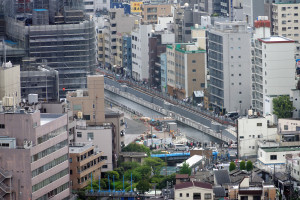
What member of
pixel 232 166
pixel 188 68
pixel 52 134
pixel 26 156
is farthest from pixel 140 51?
pixel 26 156

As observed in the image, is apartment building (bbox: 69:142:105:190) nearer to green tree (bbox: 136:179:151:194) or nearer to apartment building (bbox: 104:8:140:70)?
green tree (bbox: 136:179:151:194)

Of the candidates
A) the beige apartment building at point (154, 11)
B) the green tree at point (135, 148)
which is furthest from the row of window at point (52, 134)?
the beige apartment building at point (154, 11)

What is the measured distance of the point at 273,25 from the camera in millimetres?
116438

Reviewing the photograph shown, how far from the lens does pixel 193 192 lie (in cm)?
6059

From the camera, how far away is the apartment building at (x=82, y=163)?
6819 centimetres

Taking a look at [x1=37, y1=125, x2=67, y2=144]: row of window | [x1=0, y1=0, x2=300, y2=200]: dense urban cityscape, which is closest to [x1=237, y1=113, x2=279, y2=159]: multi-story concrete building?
[x1=0, y1=0, x2=300, y2=200]: dense urban cityscape

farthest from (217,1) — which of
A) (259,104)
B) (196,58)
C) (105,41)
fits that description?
(259,104)

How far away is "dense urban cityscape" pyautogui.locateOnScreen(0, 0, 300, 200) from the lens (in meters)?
61.8

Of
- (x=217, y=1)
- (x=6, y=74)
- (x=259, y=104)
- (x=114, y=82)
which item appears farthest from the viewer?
(x=217, y=1)

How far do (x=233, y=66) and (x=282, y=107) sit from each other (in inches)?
467

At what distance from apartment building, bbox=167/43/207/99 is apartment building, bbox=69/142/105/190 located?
3381 centimetres

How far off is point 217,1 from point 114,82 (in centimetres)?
2537

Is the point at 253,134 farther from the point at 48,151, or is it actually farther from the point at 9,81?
the point at 48,151

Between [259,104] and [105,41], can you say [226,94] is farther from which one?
[105,41]
